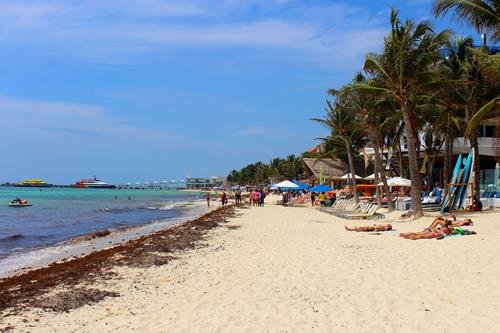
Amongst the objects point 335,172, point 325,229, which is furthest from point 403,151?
point 325,229

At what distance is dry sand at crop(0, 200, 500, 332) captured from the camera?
5598 mm

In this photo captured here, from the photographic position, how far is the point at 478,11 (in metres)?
14.5

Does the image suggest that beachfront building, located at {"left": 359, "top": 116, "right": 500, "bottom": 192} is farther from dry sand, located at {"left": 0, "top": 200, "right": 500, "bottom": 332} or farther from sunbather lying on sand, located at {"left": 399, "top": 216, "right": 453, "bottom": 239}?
dry sand, located at {"left": 0, "top": 200, "right": 500, "bottom": 332}

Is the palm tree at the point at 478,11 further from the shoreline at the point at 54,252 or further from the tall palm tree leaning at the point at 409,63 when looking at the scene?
the shoreline at the point at 54,252

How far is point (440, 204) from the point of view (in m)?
21.4

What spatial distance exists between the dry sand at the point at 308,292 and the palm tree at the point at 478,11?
710 centimetres

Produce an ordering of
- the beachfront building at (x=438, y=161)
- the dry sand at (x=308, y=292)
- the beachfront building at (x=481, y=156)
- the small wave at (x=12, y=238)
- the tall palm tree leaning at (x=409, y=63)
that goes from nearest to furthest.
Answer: the dry sand at (x=308, y=292), the tall palm tree leaning at (x=409, y=63), the small wave at (x=12, y=238), the beachfront building at (x=481, y=156), the beachfront building at (x=438, y=161)

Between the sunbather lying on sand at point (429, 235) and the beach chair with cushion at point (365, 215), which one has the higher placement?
the sunbather lying on sand at point (429, 235)

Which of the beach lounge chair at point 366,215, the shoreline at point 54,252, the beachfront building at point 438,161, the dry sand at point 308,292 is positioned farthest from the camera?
the beachfront building at point 438,161

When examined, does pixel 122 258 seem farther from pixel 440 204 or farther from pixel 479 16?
pixel 440 204

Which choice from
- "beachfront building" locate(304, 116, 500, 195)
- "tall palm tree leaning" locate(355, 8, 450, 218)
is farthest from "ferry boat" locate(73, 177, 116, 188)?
"tall palm tree leaning" locate(355, 8, 450, 218)

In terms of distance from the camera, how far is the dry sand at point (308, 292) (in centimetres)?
560

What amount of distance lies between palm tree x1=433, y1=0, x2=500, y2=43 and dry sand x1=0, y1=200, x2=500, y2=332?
7.10 metres

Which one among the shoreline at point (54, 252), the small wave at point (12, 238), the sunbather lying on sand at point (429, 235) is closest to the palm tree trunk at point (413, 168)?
the sunbather lying on sand at point (429, 235)
